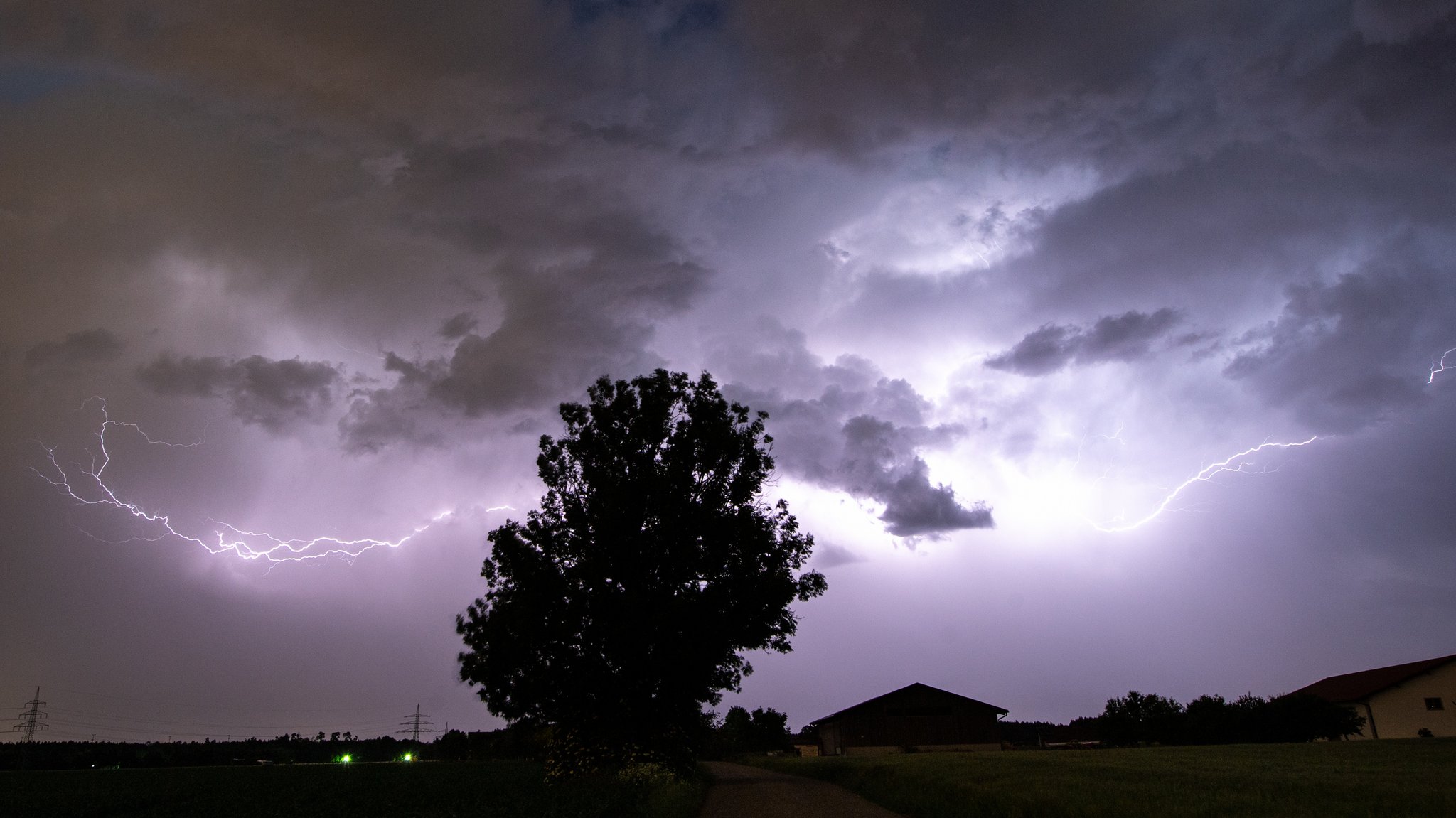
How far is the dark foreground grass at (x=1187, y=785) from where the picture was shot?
14289 millimetres

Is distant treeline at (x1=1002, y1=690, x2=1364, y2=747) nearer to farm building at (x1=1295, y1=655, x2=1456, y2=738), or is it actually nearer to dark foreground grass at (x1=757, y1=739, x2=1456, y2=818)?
farm building at (x1=1295, y1=655, x2=1456, y2=738)

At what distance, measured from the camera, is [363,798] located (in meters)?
27.7

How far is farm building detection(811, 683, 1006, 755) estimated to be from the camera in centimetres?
6756

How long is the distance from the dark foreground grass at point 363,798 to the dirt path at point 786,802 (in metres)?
0.90

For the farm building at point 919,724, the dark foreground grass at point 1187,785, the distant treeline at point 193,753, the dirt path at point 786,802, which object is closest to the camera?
Answer: the dark foreground grass at point 1187,785

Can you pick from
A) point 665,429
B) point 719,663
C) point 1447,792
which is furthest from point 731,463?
point 1447,792

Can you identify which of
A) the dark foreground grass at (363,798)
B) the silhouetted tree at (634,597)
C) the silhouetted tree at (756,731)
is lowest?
the silhouetted tree at (756,731)

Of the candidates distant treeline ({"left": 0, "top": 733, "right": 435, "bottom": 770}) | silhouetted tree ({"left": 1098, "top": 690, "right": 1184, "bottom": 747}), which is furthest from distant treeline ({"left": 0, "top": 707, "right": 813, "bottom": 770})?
silhouetted tree ({"left": 1098, "top": 690, "right": 1184, "bottom": 747})

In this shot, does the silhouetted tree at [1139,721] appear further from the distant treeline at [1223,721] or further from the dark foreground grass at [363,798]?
the dark foreground grass at [363,798]

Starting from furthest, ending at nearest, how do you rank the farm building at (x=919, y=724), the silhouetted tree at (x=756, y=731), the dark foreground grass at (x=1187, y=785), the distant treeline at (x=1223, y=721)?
the silhouetted tree at (x=756, y=731) < the farm building at (x=919, y=724) < the distant treeline at (x=1223, y=721) < the dark foreground grass at (x=1187, y=785)

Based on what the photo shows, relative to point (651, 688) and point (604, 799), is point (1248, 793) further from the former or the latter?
point (651, 688)

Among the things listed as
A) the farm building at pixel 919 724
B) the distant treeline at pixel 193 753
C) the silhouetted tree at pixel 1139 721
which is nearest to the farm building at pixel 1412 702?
the silhouetted tree at pixel 1139 721

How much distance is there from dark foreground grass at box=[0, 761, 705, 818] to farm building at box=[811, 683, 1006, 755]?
38029mm

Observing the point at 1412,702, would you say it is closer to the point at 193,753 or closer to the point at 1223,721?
the point at 1223,721
